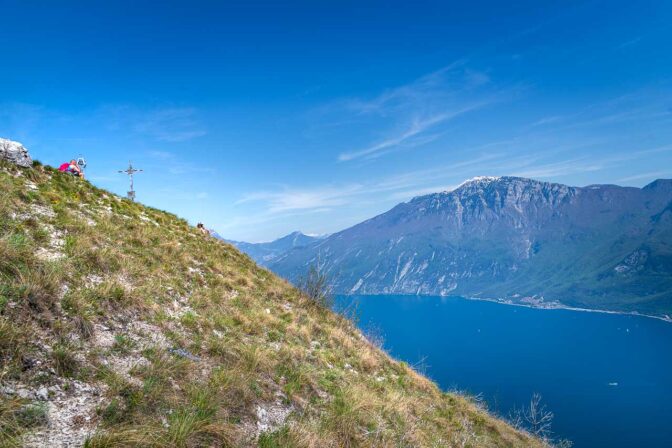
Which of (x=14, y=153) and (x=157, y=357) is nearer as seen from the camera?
(x=157, y=357)

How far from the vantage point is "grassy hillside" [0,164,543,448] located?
6.00 m

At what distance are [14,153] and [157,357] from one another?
1599 centimetres

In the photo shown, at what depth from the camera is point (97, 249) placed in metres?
12.0

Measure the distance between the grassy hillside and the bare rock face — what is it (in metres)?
0.67

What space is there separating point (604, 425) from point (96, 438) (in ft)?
690

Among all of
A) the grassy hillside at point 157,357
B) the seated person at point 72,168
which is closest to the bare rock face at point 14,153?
the grassy hillside at point 157,357

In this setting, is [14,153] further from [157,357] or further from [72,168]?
[157,357]

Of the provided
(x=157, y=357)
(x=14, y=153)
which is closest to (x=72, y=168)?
(x=14, y=153)

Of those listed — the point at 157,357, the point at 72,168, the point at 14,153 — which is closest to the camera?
the point at 157,357

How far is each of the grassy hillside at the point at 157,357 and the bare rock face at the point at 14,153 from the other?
2.21 ft

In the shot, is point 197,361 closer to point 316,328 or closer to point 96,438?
point 96,438

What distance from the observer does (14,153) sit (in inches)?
665

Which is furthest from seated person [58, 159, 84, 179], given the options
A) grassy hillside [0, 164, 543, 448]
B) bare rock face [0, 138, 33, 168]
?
bare rock face [0, 138, 33, 168]

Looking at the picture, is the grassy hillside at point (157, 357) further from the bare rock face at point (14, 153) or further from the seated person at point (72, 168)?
the seated person at point (72, 168)
